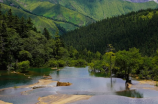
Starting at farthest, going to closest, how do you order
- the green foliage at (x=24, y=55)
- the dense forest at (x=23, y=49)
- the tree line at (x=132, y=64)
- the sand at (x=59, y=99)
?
the green foliage at (x=24, y=55) < the dense forest at (x=23, y=49) < the tree line at (x=132, y=64) < the sand at (x=59, y=99)

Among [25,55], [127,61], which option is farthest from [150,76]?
[25,55]

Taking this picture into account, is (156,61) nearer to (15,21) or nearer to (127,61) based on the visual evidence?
(127,61)

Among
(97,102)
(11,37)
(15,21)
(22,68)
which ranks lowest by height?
(97,102)

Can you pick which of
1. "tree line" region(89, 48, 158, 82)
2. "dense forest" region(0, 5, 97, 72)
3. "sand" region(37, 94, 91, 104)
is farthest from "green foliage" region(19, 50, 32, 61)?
"sand" region(37, 94, 91, 104)

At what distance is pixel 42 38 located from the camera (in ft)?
591

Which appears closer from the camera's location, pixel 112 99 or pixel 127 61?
pixel 112 99

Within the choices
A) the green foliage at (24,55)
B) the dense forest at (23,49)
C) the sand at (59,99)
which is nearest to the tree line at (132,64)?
the sand at (59,99)

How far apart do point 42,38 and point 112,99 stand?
13406cm

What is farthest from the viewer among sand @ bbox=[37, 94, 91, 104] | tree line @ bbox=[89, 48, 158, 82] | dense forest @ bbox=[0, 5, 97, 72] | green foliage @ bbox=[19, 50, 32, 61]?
green foliage @ bbox=[19, 50, 32, 61]

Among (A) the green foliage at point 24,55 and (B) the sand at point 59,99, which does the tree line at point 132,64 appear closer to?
(B) the sand at point 59,99

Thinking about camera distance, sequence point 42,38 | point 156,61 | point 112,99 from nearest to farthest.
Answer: point 112,99
point 156,61
point 42,38

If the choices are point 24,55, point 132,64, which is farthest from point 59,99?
point 24,55

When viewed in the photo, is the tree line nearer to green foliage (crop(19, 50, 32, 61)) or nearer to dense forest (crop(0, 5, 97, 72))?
dense forest (crop(0, 5, 97, 72))

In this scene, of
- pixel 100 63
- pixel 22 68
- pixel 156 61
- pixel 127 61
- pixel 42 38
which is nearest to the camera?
pixel 127 61
